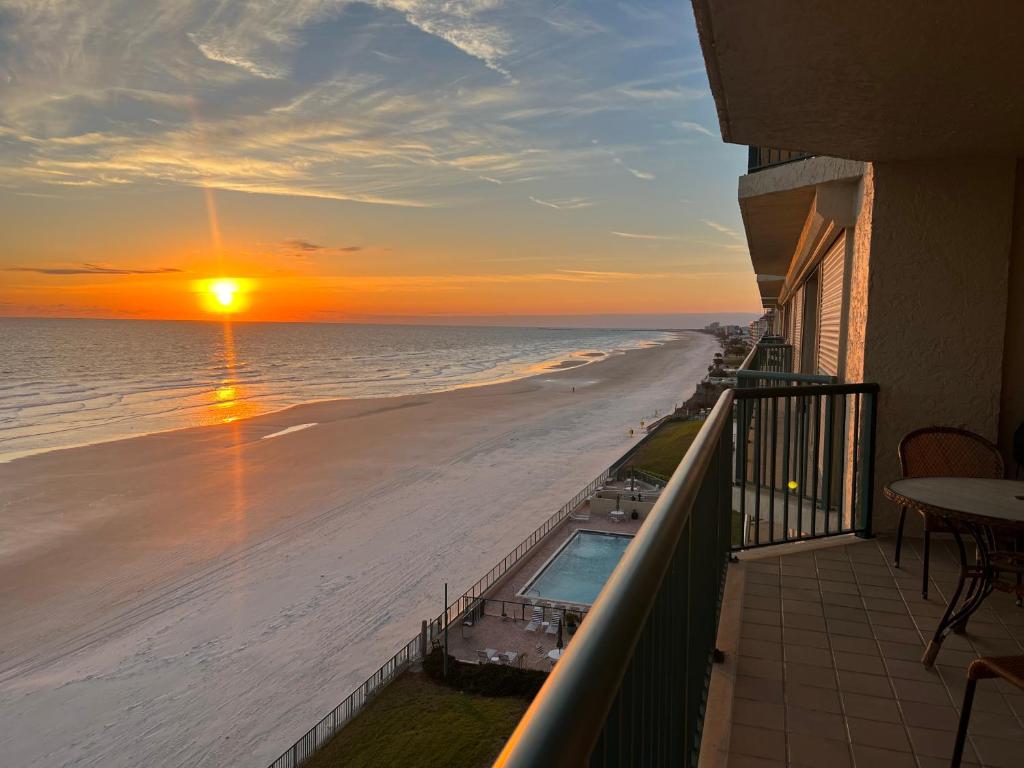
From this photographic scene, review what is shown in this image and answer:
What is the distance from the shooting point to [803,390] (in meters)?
5.07

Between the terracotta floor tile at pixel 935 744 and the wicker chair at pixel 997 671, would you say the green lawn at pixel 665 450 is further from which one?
the wicker chair at pixel 997 671

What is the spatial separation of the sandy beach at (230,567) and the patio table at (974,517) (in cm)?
1037

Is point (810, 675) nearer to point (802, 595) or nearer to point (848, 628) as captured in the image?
point (848, 628)

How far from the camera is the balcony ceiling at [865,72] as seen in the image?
2670 millimetres

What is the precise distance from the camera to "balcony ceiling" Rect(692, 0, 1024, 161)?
2670 millimetres

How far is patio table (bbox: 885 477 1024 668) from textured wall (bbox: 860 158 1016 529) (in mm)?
1727

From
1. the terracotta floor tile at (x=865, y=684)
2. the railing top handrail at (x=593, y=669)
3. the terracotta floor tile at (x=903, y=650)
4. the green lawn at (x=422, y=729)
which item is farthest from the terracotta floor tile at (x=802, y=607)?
the green lawn at (x=422, y=729)

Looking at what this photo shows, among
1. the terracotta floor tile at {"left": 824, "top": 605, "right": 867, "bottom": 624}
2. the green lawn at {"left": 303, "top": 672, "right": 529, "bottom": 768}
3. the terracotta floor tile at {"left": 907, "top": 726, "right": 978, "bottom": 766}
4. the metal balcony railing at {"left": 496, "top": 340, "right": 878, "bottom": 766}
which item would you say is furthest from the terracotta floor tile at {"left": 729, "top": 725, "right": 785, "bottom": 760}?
the green lawn at {"left": 303, "top": 672, "right": 529, "bottom": 768}

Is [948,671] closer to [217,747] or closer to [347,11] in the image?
[217,747]

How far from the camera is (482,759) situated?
10.2 meters

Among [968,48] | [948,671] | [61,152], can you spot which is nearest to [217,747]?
[948,671]

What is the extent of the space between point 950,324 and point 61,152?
2399 inches

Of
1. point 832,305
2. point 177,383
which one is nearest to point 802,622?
point 832,305

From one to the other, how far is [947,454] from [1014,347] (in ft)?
3.76
